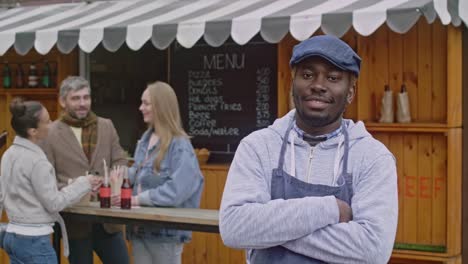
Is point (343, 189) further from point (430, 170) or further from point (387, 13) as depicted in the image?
point (430, 170)

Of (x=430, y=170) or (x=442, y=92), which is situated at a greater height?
(x=442, y=92)

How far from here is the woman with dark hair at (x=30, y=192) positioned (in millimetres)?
5324

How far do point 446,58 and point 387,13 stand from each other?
3.53ft

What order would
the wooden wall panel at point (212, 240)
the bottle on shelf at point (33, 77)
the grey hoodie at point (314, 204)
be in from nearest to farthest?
the grey hoodie at point (314, 204), the wooden wall panel at point (212, 240), the bottle on shelf at point (33, 77)

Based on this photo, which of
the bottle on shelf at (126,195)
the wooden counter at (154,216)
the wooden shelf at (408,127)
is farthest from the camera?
the wooden shelf at (408,127)

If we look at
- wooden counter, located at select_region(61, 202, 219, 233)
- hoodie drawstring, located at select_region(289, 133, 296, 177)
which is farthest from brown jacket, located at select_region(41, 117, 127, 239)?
hoodie drawstring, located at select_region(289, 133, 296, 177)

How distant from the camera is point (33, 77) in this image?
28.8 ft

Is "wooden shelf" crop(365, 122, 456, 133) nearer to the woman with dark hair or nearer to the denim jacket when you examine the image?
the denim jacket

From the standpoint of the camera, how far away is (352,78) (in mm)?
2469

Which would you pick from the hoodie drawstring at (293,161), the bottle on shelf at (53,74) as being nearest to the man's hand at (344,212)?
the hoodie drawstring at (293,161)

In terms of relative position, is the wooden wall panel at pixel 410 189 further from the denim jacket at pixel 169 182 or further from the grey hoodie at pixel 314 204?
the grey hoodie at pixel 314 204

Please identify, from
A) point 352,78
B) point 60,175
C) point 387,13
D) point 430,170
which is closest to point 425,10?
point 387,13

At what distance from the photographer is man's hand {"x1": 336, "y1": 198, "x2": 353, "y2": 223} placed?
7.79 ft

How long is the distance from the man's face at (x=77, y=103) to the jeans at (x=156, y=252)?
3.64 feet
